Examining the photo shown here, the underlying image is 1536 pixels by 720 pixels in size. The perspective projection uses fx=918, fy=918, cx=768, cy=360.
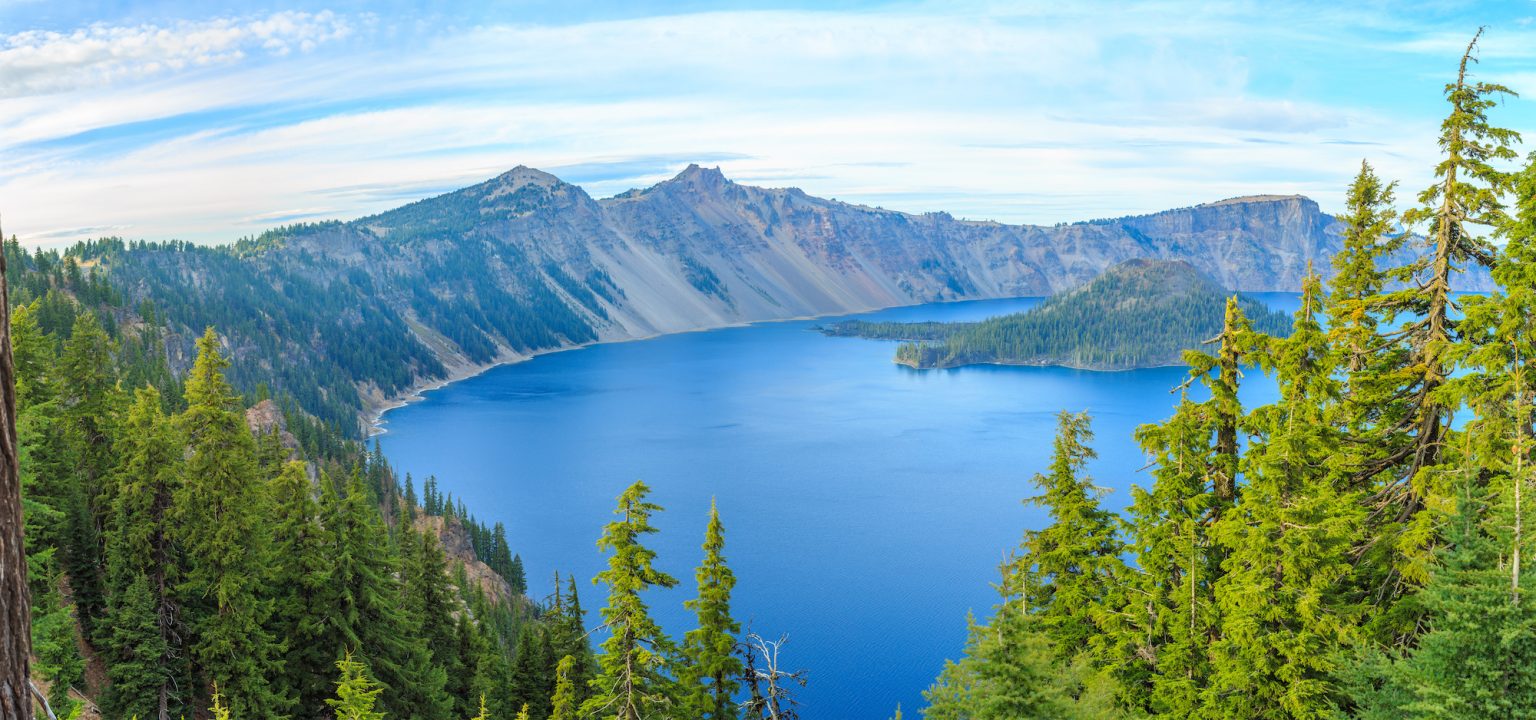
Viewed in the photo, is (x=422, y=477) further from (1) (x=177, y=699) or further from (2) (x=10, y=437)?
(2) (x=10, y=437)

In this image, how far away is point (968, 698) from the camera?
18.9 m

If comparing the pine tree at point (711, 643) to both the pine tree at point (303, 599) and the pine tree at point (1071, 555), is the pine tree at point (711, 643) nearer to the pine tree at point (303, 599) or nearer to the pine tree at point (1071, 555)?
the pine tree at point (1071, 555)

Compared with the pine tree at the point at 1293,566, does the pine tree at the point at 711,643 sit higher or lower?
lower

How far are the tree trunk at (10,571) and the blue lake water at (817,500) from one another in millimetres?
39836

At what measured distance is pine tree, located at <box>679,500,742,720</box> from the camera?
27.6 metres

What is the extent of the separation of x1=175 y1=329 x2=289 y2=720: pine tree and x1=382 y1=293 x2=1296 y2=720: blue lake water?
68.6ft

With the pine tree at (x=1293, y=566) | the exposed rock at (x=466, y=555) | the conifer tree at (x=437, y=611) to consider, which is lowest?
→ the exposed rock at (x=466, y=555)

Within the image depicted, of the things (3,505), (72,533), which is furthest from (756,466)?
(3,505)

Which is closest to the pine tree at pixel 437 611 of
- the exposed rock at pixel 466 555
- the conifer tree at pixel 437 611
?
the conifer tree at pixel 437 611

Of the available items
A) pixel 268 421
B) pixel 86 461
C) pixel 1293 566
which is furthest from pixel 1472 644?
pixel 268 421

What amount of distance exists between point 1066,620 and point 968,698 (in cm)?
1142

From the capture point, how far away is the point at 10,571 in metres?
5.68

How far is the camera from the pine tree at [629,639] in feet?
77.0

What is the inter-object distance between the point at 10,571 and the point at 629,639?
1884 cm
